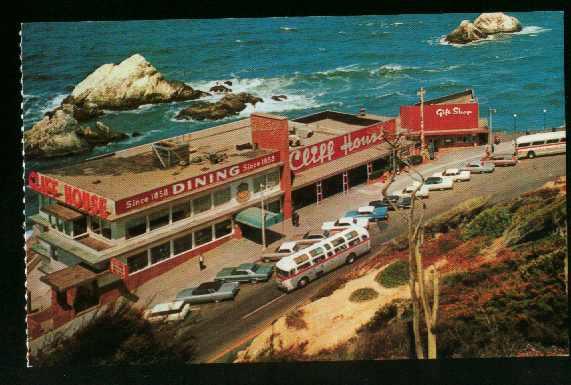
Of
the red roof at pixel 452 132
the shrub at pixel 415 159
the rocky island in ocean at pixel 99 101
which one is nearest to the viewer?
the rocky island in ocean at pixel 99 101

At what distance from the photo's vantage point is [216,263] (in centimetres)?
4862

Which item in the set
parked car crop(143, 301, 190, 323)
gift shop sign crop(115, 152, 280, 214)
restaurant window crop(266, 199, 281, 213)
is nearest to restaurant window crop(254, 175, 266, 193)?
gift shop sign crop(115, 152, 280, 214)

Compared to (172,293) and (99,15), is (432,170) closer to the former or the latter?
(172,293)

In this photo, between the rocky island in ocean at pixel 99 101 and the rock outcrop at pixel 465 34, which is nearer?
the rocky island in ocean at pixel 99 101

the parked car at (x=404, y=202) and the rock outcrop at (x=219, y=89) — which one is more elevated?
the rock outcrop at (x=219, y=89)

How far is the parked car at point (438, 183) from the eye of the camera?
51688mm

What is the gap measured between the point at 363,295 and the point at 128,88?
18.7 metres

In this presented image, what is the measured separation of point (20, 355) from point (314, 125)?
22398 mm

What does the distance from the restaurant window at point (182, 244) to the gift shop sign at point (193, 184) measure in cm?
268

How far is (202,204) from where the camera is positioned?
161ft

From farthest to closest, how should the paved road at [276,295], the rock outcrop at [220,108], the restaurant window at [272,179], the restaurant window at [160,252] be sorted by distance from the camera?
the restaurant window at [272,179] < the rock outcrop at [220,108] < the restaurant window at [160,252] < the paved road at [276,295]

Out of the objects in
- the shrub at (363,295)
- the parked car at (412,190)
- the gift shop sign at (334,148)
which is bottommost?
the shrub at (363,295)

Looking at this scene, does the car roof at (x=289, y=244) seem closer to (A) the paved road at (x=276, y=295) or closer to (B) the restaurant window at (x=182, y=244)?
(A) the paved road at (x=276, y=295)

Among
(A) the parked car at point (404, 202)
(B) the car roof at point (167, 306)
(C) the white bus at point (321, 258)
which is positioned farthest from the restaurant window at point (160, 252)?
(A) the parked car at point (404, 202)
